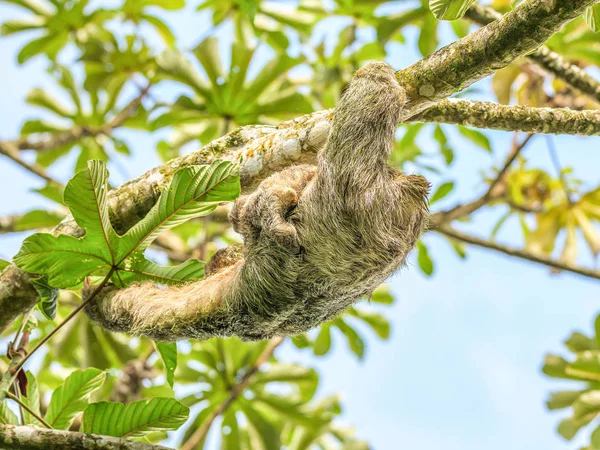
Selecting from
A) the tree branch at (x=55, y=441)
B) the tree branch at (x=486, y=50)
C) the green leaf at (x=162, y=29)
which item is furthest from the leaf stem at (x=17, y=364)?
the green leaf at (x=162, y=29)

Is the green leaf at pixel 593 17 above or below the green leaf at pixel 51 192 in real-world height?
below

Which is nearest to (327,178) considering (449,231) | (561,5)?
(561,5)

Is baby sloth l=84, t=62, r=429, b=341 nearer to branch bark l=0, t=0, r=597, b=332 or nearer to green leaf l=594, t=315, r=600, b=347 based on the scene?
branch bark l=0, t=0, r=597, b=332

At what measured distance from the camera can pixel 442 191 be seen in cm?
815

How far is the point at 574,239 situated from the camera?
9156 millimetres

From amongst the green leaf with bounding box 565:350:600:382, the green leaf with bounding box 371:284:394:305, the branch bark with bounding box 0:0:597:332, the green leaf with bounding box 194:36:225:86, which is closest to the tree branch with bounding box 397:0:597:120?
the branch bark with bounding box 0:0:597:332

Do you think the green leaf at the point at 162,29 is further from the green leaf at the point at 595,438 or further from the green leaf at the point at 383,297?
the green leaf at the point at 595,438

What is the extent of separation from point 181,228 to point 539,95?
5614 mm

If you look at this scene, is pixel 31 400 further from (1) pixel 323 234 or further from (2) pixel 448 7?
(2) pixel 448 7

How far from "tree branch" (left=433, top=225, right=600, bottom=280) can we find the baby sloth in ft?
13.1

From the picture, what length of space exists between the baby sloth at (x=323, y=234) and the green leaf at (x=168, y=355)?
0.21 meters

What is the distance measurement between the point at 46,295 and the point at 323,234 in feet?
6.22

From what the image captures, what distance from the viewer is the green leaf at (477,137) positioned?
9156 mm

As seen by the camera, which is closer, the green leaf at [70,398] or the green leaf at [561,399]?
the green leaf at [70,398]
